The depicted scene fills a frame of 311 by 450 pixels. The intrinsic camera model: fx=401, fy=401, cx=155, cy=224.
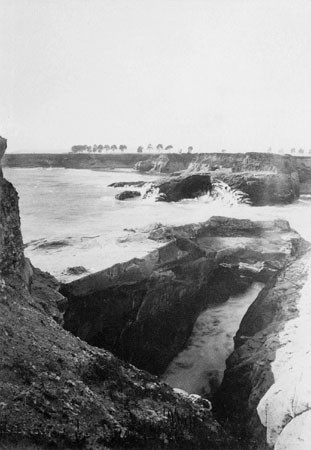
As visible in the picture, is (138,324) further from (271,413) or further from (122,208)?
(122,208)

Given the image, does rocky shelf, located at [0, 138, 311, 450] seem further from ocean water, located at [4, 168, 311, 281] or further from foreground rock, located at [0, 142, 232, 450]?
ocean water, located at [4, 168, 311, 281]

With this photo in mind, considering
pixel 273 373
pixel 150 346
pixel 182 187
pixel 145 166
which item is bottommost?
pixel 150 346

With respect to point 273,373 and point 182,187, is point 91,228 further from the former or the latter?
point 182,187

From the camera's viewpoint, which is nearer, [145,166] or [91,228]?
[91,228]

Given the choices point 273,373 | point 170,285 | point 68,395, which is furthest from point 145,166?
point 68,395

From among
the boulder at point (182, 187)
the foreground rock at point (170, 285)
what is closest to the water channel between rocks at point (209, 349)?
the foreground rock at point (170, 285)

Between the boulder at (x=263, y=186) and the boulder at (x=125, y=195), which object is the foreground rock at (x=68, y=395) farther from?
the boulder at (x=263, y=186)

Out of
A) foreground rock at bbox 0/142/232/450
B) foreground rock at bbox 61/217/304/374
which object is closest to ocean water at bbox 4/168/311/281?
foreground rock at bbox 61/217/304/374
